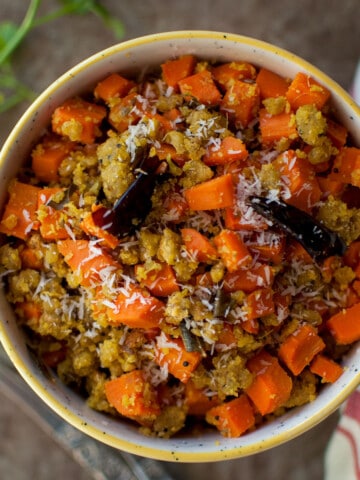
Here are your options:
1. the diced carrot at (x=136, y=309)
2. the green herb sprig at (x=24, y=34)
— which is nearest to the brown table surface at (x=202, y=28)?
the green herb sprig at (x=24, y=34)

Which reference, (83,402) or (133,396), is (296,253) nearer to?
(133,396)

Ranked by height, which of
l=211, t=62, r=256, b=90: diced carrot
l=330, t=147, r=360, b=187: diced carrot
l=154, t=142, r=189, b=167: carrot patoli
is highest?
l=211, t=62, r=256, b=90: diced carrot

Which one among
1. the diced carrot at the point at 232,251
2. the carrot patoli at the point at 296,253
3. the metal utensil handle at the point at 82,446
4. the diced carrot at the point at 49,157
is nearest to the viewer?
the diced carrot at the point at 232,251

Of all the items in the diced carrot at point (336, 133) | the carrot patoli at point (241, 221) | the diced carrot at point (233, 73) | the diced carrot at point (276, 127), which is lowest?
the carrot patoli at point (241, 221)

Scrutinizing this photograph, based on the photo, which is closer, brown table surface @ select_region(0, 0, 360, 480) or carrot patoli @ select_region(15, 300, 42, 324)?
carrot patoli @ select_region(15, 300, 42, 324)

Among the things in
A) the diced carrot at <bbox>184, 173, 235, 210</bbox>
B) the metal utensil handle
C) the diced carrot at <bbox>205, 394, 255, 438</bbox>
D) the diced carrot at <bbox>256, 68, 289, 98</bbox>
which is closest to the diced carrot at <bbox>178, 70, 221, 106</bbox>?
the diced carrot at <bbox>256, 68, 289, 98</bbox>

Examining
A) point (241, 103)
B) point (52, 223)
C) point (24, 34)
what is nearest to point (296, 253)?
point (241, 103)

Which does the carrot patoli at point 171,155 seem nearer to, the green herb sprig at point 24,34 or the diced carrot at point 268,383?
the diced carrot at point 268,383

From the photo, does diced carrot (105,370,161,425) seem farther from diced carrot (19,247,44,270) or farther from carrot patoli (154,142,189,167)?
carrot patoli (154,142,189,167)
